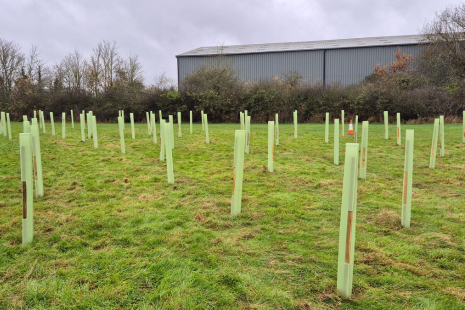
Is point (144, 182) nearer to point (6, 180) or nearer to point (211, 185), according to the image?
point (211, 185)

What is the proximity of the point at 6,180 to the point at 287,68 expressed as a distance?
2942cm

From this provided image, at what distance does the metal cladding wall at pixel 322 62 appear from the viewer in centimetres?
3075

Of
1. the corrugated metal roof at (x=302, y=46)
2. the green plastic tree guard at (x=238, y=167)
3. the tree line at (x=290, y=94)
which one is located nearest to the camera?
the green plastic tree guard at (x=238, y=167)

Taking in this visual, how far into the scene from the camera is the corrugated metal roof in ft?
103

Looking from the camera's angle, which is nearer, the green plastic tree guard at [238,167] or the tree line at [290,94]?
the green plastic tree guard at [238,167]

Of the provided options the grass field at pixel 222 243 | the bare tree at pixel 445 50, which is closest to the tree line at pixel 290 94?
the bare tree at pixel 445 50

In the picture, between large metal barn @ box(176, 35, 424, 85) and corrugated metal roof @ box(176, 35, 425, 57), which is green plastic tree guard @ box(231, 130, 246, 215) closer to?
large metal barn @ box(176, 35, 424, 85)

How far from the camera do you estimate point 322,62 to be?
1248 inches

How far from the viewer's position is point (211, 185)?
5840 millimetres

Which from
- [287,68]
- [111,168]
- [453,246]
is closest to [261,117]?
[287,68]

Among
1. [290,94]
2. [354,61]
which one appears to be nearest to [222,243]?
[290,94]

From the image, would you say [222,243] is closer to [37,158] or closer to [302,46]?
[37,158]

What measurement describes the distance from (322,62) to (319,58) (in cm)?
49

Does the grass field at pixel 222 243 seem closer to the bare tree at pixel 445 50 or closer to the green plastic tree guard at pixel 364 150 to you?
the green plastic tree guard at pixel 364 150
